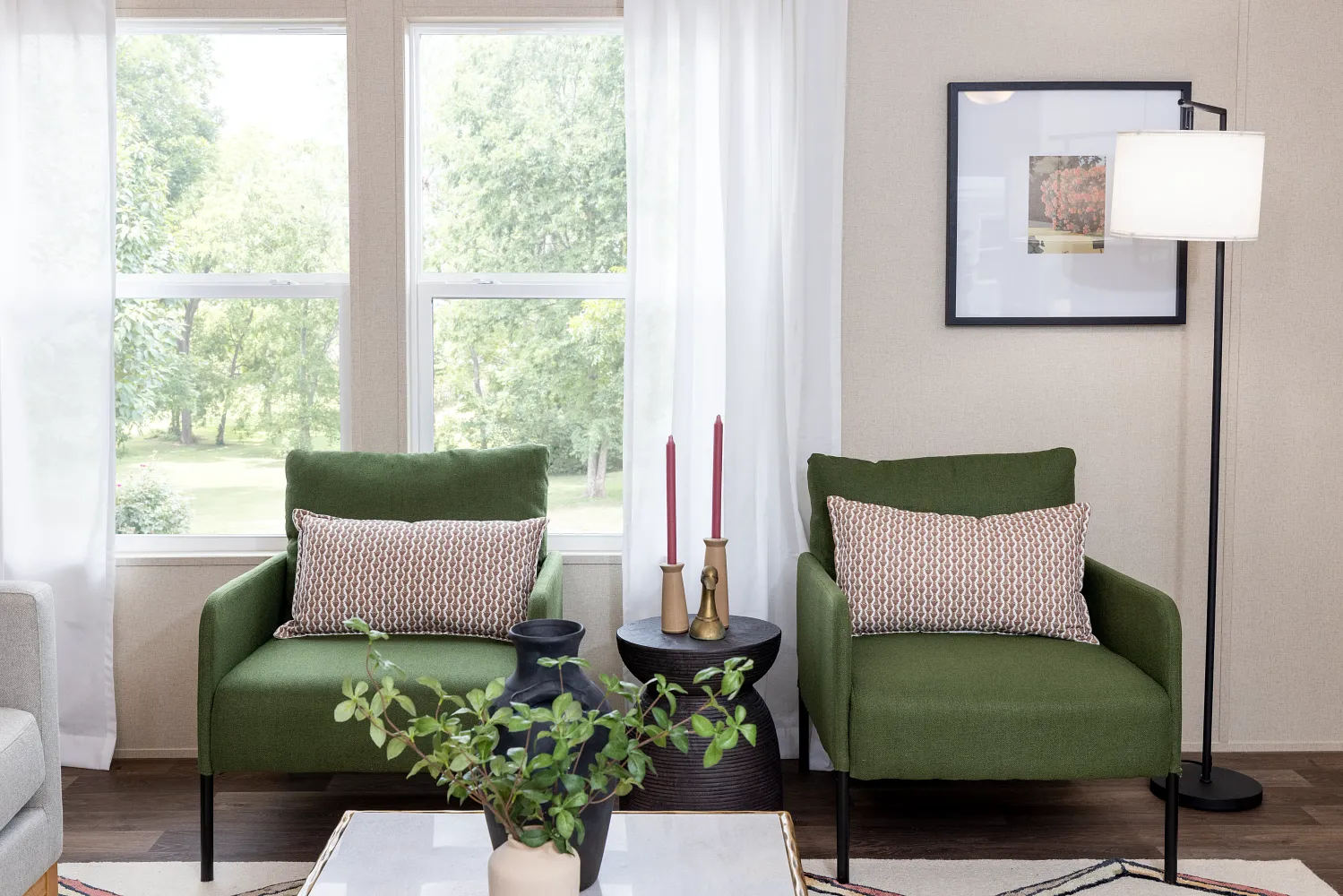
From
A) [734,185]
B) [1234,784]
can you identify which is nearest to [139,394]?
[734,185]

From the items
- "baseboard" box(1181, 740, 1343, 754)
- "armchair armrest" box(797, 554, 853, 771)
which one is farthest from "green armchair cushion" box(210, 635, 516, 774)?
"baseboard" box(1181, 740, 1343, 754)

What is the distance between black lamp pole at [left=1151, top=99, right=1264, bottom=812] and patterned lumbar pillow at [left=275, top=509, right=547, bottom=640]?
5.58 ft

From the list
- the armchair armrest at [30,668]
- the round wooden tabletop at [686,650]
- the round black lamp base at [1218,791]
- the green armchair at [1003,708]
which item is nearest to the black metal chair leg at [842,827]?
the green armchair at [1003,708]

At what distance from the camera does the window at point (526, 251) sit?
3.39 m

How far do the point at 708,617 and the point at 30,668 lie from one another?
140 centimetres

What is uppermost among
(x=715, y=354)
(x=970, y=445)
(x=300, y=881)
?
(x=715, y=354)

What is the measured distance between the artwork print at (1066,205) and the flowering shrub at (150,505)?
2532 mm

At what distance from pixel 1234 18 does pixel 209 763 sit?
3213 mm

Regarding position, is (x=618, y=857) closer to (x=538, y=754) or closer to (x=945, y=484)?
(x=538, y=754)

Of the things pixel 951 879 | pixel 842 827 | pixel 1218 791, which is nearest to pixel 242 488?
pixel 842 827

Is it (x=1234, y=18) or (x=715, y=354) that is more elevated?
(x=1234, y=18)

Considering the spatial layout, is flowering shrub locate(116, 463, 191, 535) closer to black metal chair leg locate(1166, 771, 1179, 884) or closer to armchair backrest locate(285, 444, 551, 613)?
armchair backrest locate(285, 444, 551, 613)

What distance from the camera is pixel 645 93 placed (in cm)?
322

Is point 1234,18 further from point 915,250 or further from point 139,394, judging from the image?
point 139,394
